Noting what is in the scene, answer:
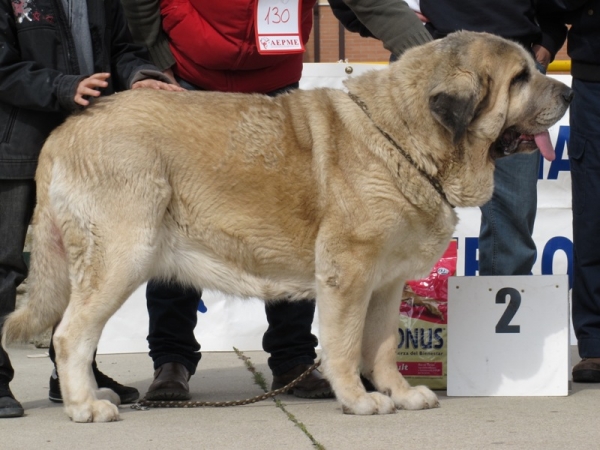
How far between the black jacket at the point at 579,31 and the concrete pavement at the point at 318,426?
1.79 metres

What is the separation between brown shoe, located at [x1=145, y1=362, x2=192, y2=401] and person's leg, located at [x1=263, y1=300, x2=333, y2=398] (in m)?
0.50

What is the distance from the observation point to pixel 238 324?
6.82m

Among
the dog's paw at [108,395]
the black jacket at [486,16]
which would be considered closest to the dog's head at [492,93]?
the black jacket at [486,16]

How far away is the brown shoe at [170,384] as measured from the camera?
491 cm

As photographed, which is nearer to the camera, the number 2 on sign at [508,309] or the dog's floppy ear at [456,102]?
the dog's floppy ear at [456,102]

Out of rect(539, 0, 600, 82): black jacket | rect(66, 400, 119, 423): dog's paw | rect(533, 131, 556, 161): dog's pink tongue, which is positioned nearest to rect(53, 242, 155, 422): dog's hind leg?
rect(66, 400, 119, 423): dog's paw

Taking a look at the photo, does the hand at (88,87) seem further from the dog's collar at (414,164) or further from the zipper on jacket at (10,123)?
the dog's collar at (414,164)

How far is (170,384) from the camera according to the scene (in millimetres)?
4969

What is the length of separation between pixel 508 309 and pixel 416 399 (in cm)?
71

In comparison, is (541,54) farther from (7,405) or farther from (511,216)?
(7,405)

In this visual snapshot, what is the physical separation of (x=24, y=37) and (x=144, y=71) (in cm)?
59

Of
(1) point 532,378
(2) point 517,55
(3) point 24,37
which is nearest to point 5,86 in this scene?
(3) point 24,37

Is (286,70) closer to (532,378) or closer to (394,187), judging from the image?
(394,187)

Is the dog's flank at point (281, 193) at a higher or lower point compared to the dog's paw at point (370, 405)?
higher
